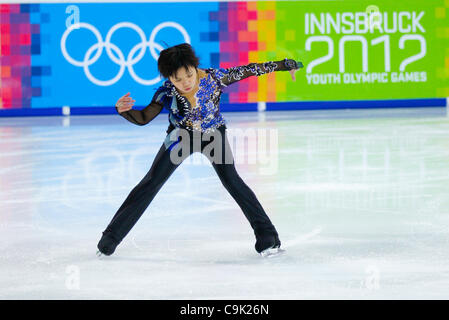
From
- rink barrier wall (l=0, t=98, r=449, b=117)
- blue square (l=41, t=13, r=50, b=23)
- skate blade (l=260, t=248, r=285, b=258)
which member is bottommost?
skate blade (l=260, t=248, r=285, b=258)

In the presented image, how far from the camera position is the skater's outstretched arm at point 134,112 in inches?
165

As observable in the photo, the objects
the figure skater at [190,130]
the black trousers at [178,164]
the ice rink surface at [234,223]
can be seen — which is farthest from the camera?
the black trousers at [178,164]

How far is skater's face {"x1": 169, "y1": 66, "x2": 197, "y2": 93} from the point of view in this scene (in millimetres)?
4258

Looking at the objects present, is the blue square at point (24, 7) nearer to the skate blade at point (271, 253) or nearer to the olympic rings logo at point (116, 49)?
the olympic rings logo at point (116, 49)

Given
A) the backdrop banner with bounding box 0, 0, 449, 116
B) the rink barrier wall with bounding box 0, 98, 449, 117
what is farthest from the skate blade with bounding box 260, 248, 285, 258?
the rink barrier wall with bounding box 0, 98, 449, 117

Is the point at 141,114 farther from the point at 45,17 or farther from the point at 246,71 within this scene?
the point at 45,17

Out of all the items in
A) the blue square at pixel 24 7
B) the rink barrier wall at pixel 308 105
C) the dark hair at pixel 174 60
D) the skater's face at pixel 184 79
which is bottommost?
the rink barrier wall at pixel 308 105

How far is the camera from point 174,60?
4.23m

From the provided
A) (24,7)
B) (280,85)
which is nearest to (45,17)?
(24,7)

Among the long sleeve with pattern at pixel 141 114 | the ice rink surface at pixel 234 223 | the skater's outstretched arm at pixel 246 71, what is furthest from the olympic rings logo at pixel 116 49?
the long sleeve with pattern at pixel 141 114

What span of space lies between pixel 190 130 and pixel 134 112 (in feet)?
1.08

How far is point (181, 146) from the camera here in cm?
442

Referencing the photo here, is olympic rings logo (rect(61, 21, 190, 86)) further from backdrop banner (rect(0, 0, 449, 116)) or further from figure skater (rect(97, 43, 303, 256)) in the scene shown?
figure skater (rect(97, 43, 303, 256))
